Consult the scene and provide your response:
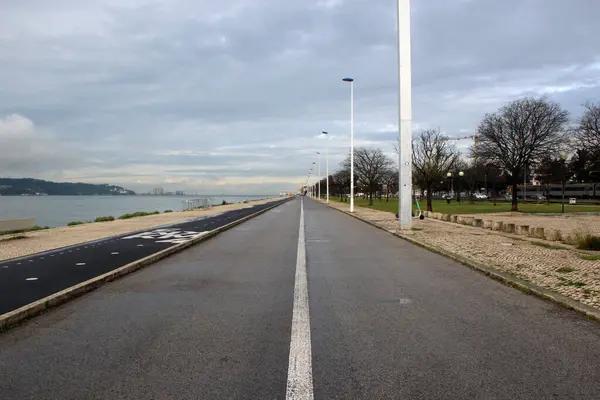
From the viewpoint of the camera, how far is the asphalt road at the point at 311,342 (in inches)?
162

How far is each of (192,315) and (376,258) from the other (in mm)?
6799

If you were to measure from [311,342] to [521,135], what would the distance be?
35.6 meters

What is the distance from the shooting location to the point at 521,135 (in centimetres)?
3622

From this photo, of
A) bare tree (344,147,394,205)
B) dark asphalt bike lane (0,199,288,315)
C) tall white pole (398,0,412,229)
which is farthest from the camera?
bare tree (344,147,394,205)

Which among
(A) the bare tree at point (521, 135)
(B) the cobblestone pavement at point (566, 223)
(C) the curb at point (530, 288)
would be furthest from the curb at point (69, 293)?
(A) the bare tree at point (521, 135)

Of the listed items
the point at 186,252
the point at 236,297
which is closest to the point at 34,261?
the point at 186,252

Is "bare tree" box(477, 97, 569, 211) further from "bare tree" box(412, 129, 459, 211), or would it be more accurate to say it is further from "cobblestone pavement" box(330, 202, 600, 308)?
"cobblestone pavement" box(330, 202, 600, 308)

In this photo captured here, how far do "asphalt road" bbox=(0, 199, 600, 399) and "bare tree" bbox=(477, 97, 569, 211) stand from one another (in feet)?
100

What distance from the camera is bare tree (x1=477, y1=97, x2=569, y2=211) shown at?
35.3 metres

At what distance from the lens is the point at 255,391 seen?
13.1 feet

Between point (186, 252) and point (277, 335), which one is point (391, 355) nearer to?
point (277, 335)

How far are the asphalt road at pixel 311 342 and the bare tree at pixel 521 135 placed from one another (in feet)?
100

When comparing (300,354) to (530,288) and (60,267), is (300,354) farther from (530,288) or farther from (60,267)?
(60,267)

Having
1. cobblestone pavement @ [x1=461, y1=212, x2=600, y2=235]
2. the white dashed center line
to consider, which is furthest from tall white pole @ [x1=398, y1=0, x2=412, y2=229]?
the white dashed center line
